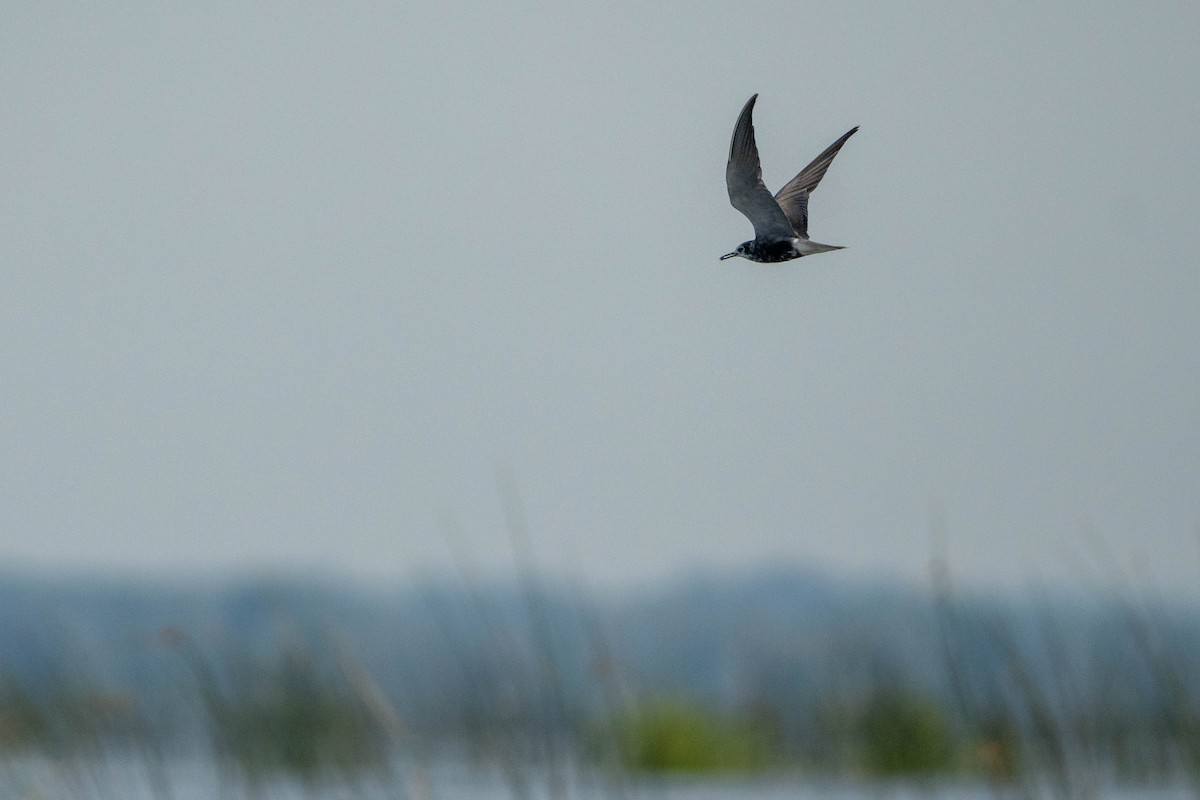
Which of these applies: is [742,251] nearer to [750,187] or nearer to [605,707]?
[750,187]

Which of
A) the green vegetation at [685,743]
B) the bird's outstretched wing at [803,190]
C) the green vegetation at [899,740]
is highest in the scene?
the bird's outstretched wing at [803,190]

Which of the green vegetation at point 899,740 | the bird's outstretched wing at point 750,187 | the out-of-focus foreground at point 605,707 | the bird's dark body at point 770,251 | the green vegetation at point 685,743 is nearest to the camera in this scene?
the bird's dark body at point 770,251

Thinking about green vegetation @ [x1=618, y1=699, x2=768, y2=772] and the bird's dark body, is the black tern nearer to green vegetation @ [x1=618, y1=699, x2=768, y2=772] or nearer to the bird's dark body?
the bird's dark body

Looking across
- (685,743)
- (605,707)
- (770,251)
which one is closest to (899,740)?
(685,743)

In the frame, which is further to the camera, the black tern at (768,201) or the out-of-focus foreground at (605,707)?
the out-of-focus foreground at (605,707)

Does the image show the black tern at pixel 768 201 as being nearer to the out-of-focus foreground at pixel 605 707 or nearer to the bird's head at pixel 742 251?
the bird's head at pixel 742 251

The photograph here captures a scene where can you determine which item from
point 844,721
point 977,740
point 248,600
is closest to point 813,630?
point 844,721

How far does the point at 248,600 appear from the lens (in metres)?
30.6

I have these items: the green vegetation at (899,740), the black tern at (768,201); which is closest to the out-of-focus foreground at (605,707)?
the green vegetation at (899,740)

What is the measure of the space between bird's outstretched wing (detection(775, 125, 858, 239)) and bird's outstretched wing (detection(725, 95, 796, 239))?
0.02 metres

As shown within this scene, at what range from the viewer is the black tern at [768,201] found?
4.25 ft

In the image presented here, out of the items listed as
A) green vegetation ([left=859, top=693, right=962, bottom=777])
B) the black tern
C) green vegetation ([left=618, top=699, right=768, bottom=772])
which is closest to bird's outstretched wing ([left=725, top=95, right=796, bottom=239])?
the black tern

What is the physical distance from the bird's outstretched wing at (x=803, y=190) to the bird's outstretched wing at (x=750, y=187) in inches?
0.9

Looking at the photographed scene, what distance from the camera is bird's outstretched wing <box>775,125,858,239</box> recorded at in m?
1.46
